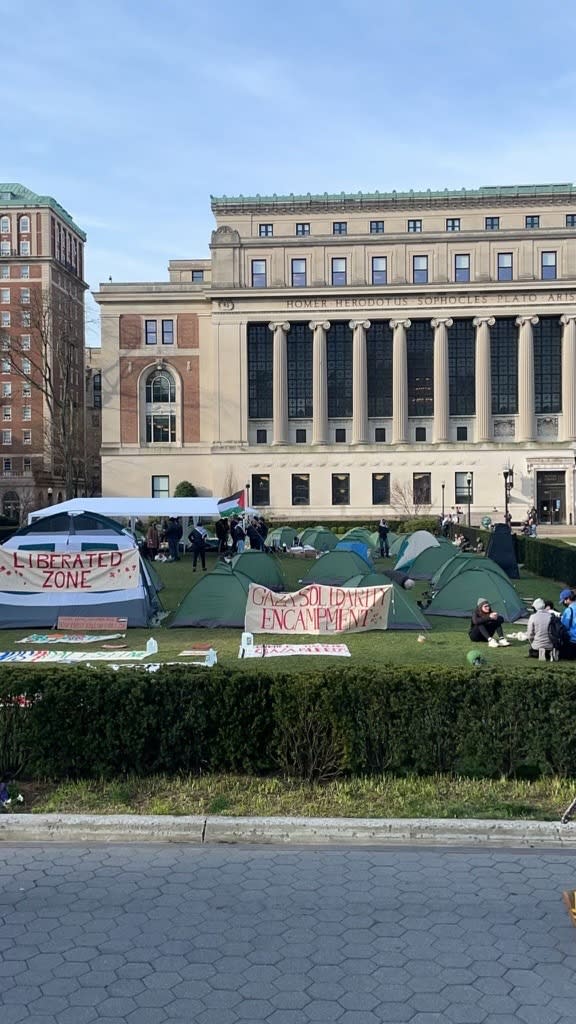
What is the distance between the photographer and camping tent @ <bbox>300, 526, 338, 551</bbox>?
132 feet

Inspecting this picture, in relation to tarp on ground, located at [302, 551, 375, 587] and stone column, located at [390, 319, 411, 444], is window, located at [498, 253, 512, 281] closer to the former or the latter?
stone column, located at [390, 319, 411, 444]

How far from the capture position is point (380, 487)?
65688mm

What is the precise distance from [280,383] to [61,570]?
49.3 metres

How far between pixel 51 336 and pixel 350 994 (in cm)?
7171

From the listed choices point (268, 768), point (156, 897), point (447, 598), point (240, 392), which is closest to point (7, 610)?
point (447, 598)

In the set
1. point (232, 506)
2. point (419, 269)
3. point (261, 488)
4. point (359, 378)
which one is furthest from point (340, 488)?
point (232, 506)

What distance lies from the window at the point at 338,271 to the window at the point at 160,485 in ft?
65.4

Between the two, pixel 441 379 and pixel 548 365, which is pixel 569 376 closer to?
pixel 548 365

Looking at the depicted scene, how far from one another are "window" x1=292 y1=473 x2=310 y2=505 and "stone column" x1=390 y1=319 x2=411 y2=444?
24.1ft

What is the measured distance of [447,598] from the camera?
64.9 feet

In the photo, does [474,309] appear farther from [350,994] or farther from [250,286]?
[350,994]

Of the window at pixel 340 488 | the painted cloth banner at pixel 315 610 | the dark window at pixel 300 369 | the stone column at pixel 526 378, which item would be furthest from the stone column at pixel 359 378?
the painted cloth banner at pixel 315 610

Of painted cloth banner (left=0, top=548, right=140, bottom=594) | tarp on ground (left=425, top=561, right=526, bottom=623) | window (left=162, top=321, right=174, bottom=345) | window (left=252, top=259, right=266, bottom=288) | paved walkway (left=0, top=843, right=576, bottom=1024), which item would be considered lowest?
paved walkway (left=0, top=843, right=576, bottom=1024)

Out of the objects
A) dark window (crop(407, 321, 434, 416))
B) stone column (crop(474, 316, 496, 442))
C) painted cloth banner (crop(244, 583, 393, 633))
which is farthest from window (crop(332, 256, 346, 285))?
painted cloth banner (crop(244, 583, 393, 633))
